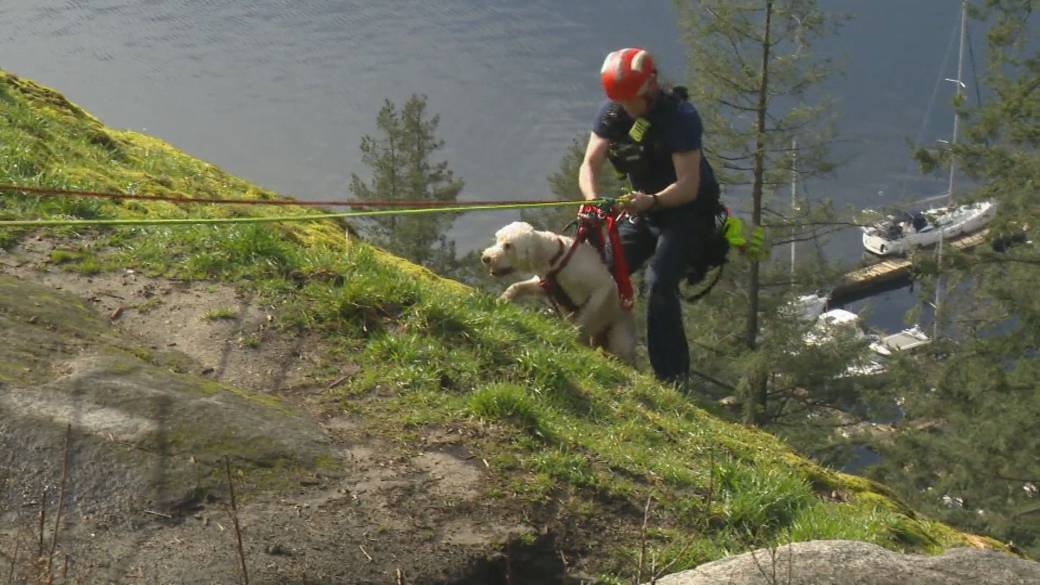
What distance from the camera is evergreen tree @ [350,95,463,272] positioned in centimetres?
3316

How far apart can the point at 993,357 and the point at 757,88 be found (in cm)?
828

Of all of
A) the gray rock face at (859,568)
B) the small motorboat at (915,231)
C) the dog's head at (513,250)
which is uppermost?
the dog's head at (513,250)

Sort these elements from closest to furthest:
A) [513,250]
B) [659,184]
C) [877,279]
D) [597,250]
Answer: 1. [513,250]
2. [659,184]
3. [597,250]
4. [877,279]

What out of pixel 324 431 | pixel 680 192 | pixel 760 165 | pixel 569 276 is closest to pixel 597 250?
pixel 569 276

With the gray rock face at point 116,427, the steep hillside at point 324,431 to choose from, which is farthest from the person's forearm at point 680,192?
the gray rock face at point 116,427

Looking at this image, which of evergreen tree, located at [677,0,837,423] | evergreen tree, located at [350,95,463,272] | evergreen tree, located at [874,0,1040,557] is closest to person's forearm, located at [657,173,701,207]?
evergreen tree, located at [677,0,837,423]

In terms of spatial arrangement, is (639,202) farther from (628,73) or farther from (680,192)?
(628,73)

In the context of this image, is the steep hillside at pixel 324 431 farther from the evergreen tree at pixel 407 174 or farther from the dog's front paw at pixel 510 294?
the evergreen tree at pixel 407 174

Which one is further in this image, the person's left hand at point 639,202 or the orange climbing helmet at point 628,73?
the person's left hand at point 639,202

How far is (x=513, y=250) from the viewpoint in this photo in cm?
823

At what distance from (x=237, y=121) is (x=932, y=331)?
64.6 feet

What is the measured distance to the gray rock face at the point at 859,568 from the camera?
14.0 ft

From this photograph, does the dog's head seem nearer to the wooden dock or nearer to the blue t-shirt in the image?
the blue t-shirt

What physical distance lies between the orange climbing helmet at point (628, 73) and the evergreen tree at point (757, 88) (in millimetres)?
17300
